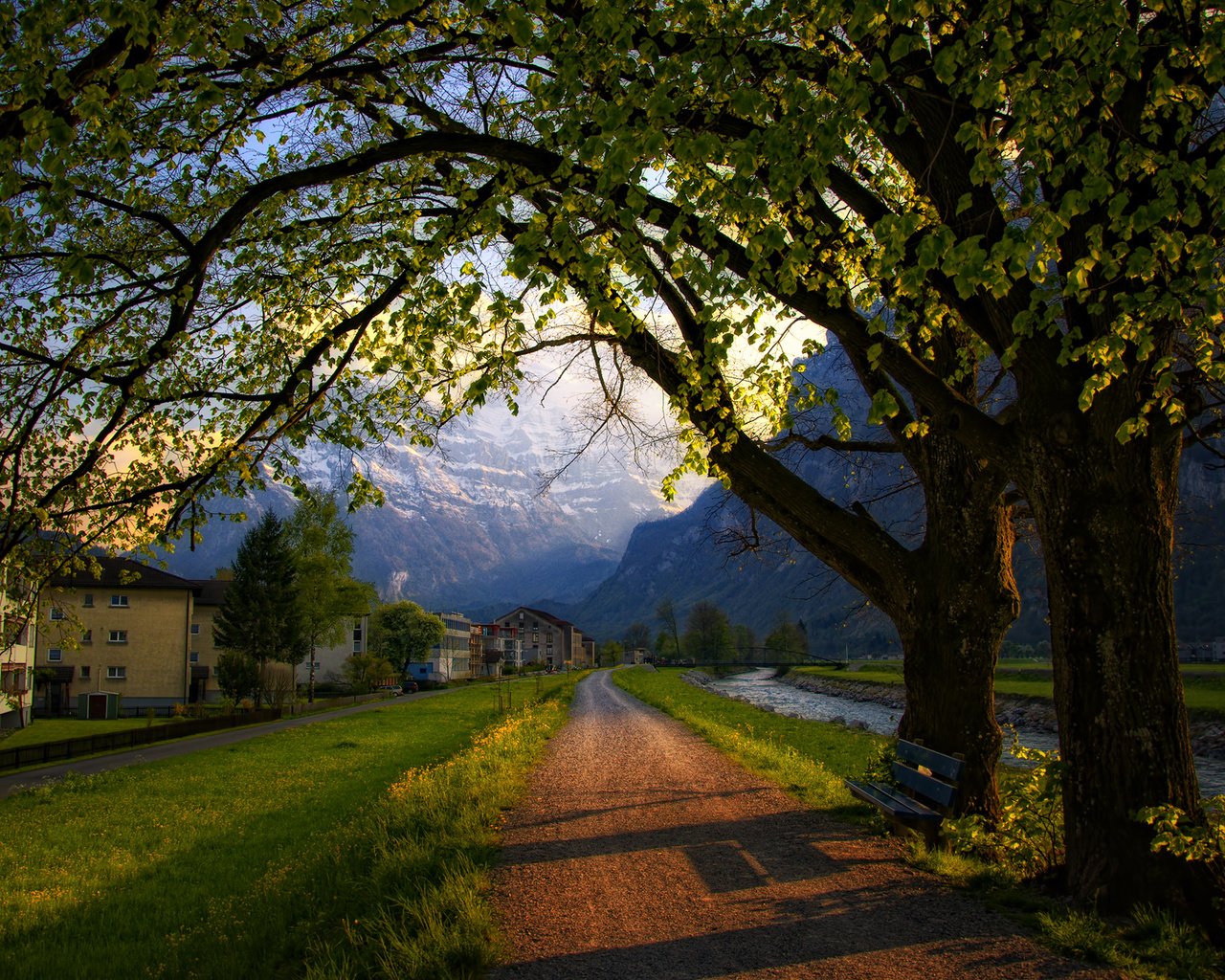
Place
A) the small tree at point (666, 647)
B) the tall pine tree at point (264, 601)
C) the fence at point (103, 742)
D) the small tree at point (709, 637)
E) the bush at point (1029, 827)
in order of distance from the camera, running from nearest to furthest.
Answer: the bush at point (1029, 827), the fence at point (103, 742), the tall pine tree at point (264, 601), the small tree at point (709, 637), the small tree at point (666, 647)

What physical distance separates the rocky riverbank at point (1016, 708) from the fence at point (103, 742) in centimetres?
3104

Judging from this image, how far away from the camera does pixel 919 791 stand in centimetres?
873

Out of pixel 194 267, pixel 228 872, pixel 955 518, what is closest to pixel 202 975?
pixel 228 872

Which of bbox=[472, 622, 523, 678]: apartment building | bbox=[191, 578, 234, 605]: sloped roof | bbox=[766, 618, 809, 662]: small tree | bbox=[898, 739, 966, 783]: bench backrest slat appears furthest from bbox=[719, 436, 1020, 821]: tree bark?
bbox=[766, 618, 809, 662]: small tree

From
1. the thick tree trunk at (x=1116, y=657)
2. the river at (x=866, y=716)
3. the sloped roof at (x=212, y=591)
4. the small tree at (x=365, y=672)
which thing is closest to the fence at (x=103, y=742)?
the sloped roof at (x=212, y=591)

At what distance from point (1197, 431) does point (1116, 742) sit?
3.16m

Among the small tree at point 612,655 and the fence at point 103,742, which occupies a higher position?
the fence at point 103,742

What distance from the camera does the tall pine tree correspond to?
54469 millimetres

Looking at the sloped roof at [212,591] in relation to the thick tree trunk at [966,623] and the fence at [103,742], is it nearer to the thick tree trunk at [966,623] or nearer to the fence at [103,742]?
the fence at [103,742]

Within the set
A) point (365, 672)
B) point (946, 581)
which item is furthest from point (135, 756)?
point (365, 672)

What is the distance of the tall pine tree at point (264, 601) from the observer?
54.5 m

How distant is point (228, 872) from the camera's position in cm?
1195

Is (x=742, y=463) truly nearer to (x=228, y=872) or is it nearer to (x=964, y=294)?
(x=964, y=294)

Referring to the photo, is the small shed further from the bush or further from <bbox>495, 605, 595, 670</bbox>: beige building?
<bbox>495, 605, 595, 670</bbox>: beige building
